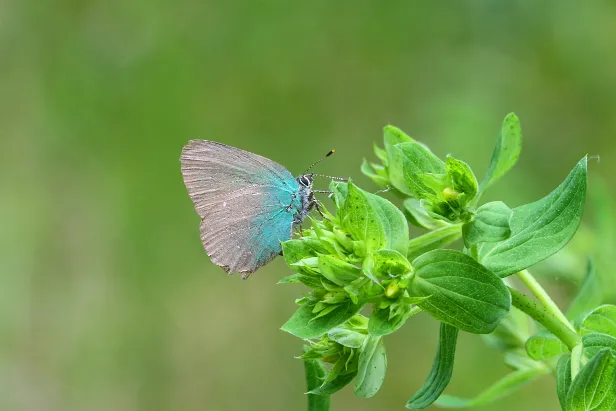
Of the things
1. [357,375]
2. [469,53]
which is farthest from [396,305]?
[469,53]

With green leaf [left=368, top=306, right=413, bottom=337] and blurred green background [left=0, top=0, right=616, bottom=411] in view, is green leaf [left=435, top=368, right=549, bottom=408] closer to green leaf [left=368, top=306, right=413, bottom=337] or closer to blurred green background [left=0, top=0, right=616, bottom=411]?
green leaf [left=368, top=306, right=413, bottom=337]

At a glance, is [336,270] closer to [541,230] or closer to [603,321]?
[541,230]

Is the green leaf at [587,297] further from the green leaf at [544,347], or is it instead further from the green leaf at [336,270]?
the green leaf at [336,270]

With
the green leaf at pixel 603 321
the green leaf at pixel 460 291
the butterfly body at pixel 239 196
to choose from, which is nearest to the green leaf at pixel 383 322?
the green leaf at pixel 460 291

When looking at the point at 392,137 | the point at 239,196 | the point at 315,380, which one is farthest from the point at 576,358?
the point at 239,196

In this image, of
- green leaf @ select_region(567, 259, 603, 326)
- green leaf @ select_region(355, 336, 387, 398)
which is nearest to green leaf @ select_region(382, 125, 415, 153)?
green leaf @ select_region(355, 336, 387, 398)
